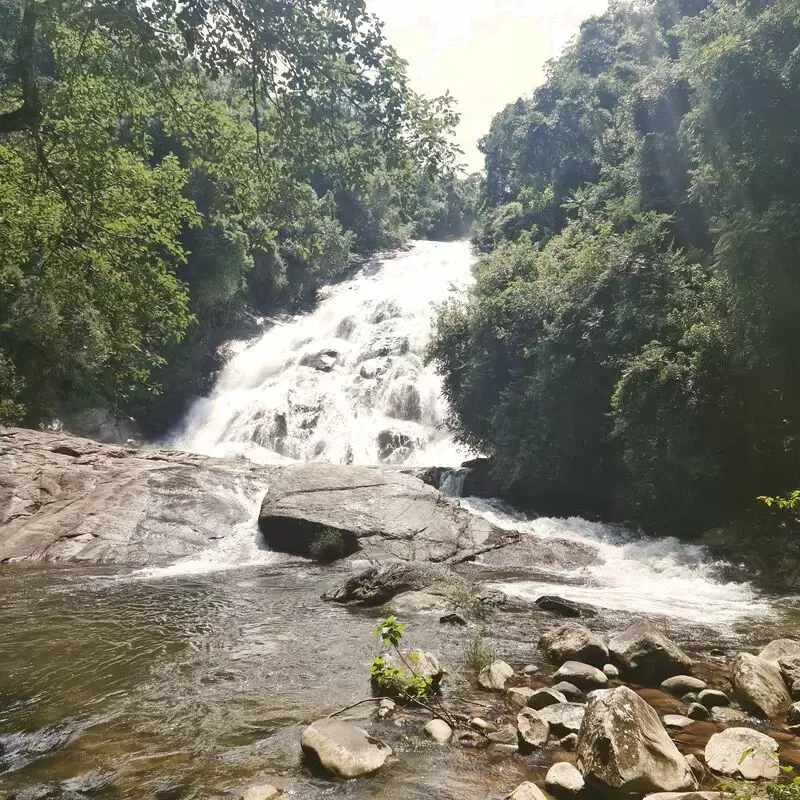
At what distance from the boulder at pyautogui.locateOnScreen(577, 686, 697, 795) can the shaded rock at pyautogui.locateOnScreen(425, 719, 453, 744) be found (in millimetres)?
1145

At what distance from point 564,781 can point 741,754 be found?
1367mm

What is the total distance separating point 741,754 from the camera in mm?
→ 4258

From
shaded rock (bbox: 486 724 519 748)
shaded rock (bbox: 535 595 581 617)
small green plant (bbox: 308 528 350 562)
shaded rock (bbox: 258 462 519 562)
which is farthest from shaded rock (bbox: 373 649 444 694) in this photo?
small green plant (bbox: 308 528 350 562)

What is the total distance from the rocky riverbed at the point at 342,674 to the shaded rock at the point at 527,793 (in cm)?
1

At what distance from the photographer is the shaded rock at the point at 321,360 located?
108 feet

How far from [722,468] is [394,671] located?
12.4 meters

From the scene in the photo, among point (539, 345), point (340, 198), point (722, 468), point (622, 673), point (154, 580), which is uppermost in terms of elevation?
point (340, 198)

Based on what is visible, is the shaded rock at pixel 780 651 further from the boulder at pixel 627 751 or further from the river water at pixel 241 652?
the boulder at pixel 627 751

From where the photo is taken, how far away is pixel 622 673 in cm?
649

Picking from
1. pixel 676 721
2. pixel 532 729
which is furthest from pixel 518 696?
pixel 676 721

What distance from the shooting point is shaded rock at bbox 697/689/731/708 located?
5562 mm

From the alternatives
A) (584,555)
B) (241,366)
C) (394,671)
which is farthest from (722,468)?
(241,366)

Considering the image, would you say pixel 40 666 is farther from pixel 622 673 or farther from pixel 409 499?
pixel 409 499

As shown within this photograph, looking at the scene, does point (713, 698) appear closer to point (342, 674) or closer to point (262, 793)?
point (342, 674)
